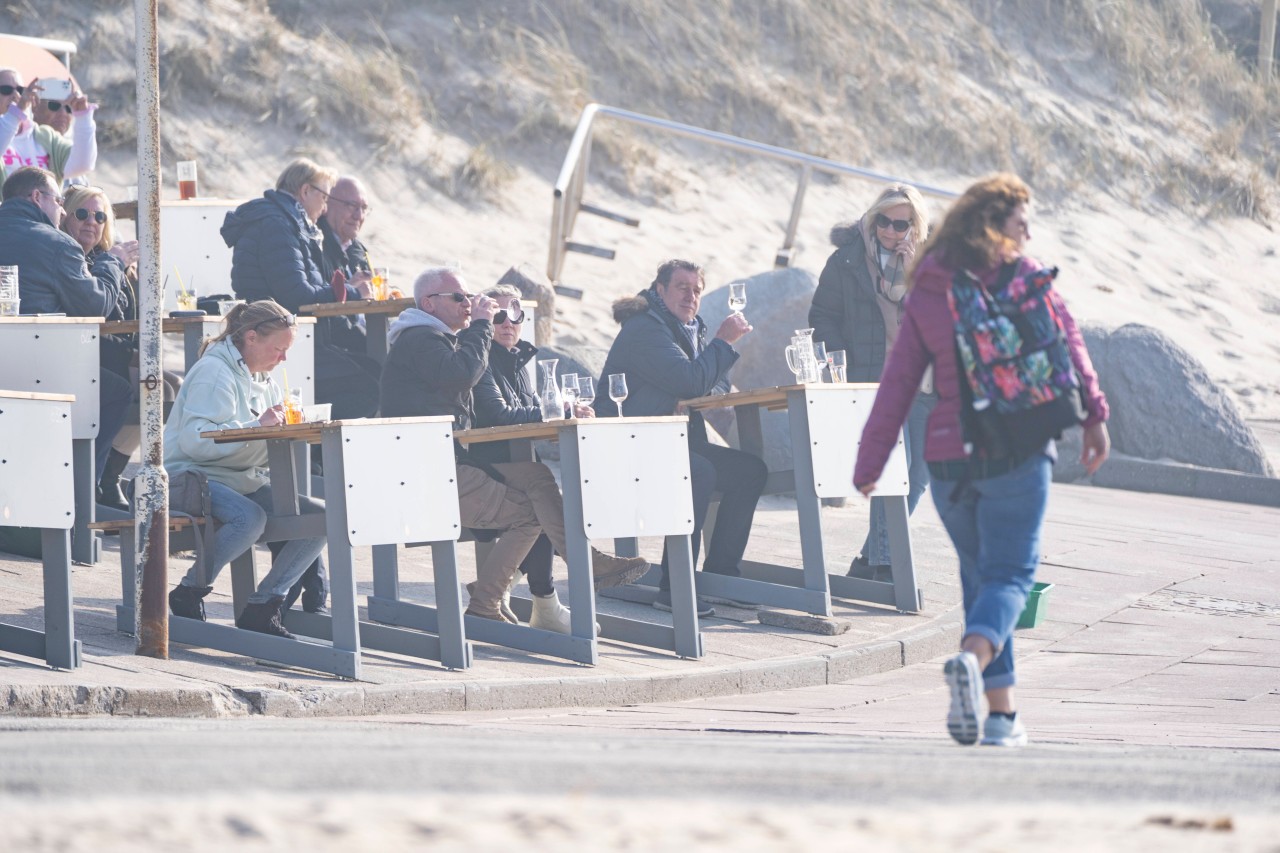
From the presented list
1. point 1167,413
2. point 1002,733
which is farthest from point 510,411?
point 1167,413

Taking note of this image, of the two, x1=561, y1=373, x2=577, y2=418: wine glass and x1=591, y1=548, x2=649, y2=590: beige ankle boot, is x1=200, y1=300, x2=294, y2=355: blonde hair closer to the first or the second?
x1=561, y1=373, x2=577, y2=418: wine glass

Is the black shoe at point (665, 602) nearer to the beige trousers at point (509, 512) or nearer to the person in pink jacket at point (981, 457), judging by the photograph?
the beige trousers at point (509, 512)

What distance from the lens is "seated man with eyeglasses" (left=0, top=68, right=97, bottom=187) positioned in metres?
11.2

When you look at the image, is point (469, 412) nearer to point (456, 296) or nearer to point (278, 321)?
point (456, 296)

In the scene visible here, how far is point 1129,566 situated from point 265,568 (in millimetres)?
4913

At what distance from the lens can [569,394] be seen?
888 cm

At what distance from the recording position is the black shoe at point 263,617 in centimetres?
792

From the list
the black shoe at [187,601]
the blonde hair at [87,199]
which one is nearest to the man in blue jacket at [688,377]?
the black shoe at [187,601]

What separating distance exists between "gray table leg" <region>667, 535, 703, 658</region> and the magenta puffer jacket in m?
2.57

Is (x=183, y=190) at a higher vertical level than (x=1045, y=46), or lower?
lower

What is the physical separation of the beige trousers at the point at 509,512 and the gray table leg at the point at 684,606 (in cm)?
51

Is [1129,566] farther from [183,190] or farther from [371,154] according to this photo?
[371,154]

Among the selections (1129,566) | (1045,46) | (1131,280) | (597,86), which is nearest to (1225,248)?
(1131,280)

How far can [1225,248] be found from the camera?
24312 mm
